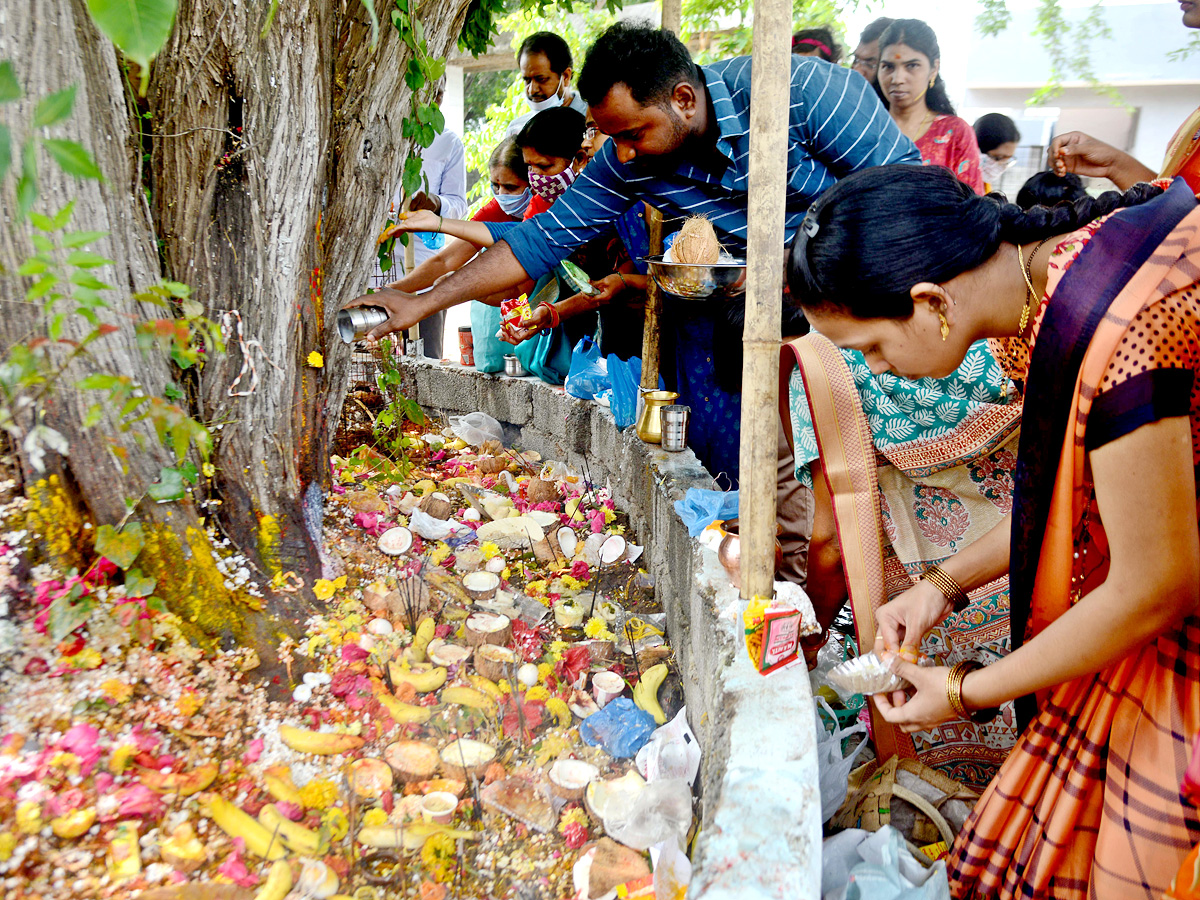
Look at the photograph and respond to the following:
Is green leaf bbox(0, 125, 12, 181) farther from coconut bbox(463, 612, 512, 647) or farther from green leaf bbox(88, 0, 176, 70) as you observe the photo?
Answer: coconut bbox(463, 612, 512, 647)

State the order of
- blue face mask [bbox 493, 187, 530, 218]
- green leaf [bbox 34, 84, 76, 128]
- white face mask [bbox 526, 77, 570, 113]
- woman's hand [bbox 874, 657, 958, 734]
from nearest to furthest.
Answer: green leaf [bbox 34, 84, 76, 128]
woman's hand [bbox 874, 657, 958, 734]
blue face mask [bbox 493, 187, 530, 218]
white face mask [bbox 526, 77, 570, 113]

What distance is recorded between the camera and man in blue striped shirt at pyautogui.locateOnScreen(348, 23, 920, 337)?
8.59 feet

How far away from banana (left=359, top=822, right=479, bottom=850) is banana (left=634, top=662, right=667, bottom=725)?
26.1 inches

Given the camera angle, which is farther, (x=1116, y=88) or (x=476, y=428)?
(x=1116, y=88)

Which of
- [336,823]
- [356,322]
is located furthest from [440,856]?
[356,322]

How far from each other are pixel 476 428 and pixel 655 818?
3.39 metres

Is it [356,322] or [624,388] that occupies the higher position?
[356,322]

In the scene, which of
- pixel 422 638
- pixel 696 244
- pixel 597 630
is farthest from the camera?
pixel 696 244

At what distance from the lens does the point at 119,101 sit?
1.83 metres

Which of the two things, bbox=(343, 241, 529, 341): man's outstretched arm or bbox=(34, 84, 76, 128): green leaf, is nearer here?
bbox=(34, 84, 76, 128): green leaf

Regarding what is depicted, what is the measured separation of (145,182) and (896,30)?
3309 millimetres

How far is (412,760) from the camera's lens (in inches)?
78.2

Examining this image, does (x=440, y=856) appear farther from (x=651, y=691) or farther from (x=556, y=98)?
(x=556, y=98)

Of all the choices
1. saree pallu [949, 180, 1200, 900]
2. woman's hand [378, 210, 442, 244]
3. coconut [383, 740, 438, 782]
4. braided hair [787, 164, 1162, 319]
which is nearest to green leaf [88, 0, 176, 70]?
braided hair [787, 164, 1162, 319]
